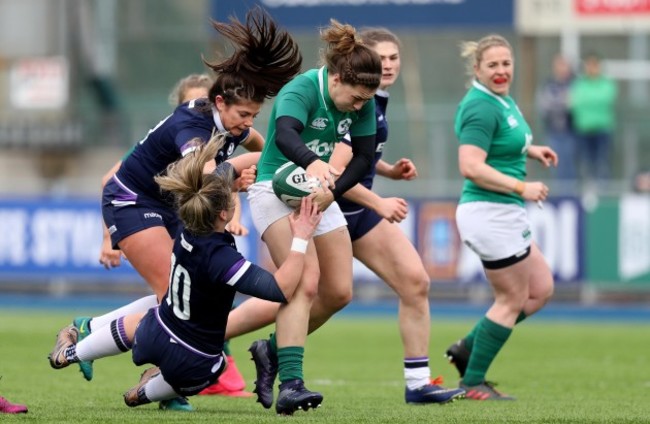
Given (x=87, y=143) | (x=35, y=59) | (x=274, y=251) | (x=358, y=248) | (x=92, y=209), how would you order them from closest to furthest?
(x=274, y=251) → (x=358, y=248) → (x=92, y=209) → (x=87, y=143) → (x=35, y=59)

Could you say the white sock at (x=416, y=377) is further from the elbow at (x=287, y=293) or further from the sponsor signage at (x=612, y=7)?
the sponsor signage at (x=612, y=7)

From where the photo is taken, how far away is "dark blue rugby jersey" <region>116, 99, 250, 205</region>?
23.7ft

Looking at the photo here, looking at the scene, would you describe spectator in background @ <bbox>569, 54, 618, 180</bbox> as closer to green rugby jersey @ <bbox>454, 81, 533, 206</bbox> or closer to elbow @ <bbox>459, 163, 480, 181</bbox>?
green rugby jersey @ <bbox>454, 81, 533, 206</bbox>

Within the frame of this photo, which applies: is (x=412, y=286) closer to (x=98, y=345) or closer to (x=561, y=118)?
(x=98, y=345)

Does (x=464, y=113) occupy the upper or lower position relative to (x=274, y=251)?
upper

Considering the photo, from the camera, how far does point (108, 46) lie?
23.7 metres

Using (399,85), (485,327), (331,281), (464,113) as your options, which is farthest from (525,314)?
(399,85)

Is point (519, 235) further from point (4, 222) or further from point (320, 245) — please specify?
point (4, 222)

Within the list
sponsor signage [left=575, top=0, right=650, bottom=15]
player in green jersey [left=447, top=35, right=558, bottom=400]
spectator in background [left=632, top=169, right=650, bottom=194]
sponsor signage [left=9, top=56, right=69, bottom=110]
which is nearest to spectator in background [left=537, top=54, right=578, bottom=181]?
spectator in background [left=632, top=169, right=650, bottom=194]

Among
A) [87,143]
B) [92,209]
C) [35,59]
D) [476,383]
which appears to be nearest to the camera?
[476,383]

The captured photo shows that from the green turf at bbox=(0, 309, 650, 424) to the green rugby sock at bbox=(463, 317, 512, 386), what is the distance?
33 cm

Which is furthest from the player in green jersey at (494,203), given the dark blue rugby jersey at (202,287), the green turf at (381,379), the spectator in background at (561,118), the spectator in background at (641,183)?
the spectator in background at (561,118)

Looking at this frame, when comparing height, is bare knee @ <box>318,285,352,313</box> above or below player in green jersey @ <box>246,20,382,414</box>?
below

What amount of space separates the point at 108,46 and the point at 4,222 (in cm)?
569
